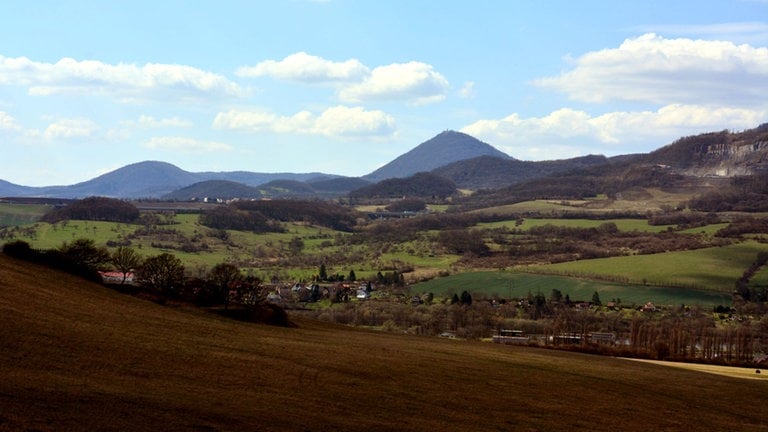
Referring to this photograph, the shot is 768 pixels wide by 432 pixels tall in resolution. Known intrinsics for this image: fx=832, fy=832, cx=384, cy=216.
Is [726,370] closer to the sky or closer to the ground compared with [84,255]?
closer to the ground

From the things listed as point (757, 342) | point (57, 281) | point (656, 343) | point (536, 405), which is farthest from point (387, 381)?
point (757, 342)

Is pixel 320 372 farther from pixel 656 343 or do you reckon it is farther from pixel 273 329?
pixel 656 343

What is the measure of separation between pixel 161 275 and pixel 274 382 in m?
40.9

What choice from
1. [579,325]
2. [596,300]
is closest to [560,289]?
[596,300]

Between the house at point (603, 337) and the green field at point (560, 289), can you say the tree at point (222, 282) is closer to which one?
the house at point (603, 337)

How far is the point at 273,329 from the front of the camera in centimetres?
7356

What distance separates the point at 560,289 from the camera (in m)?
175

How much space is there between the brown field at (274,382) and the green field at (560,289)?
90407 millimetres

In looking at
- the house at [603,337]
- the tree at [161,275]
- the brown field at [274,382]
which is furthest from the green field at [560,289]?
the brown field at [274,382]

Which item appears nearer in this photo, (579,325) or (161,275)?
(161,275)

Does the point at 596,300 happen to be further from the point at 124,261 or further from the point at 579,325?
the point at 124,261

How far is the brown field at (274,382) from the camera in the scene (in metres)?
37.4

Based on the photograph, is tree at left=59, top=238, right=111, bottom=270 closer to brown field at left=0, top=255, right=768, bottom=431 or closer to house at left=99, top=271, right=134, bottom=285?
house at left=99, top=271, right=134, bottom=285

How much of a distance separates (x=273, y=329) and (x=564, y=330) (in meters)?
59.8
